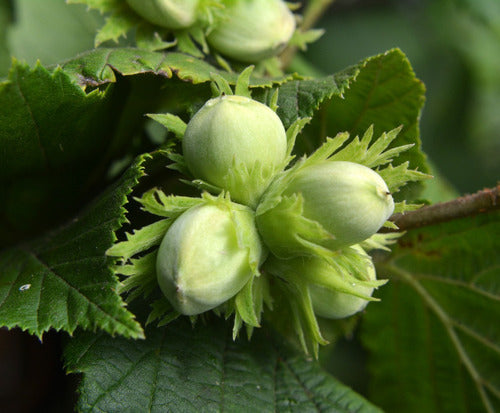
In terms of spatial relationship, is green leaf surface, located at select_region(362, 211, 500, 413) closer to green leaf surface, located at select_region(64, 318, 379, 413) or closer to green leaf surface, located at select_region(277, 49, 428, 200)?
green leaf surface, located at select_region(277, 49, 428, 200)

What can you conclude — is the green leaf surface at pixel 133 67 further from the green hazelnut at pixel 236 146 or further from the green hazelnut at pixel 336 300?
the green hazelnut at pixel 336 300

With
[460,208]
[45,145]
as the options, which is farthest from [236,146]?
[460,208]

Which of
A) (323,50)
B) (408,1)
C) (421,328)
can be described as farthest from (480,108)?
(421,328)

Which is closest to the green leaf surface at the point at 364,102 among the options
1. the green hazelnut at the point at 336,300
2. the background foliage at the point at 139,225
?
the background foliage at the point at 139,225

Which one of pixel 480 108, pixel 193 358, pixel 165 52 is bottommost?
pixel 480 108

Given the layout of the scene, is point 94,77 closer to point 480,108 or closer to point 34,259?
point 34,259

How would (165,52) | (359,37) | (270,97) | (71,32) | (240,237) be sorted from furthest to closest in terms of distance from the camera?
(359,37)
(71,32)
(165,52)
(270,97)
(240,237)

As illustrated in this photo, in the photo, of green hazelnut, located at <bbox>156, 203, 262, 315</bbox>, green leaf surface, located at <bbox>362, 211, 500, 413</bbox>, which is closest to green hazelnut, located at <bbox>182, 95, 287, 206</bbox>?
green hazelnut, located at <bbox>156, 203, 262, 315</bbox>
